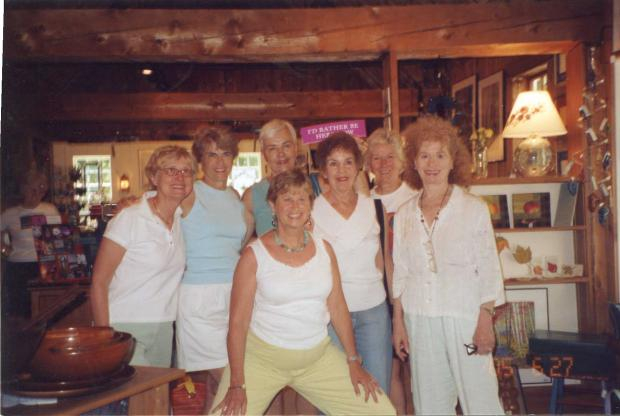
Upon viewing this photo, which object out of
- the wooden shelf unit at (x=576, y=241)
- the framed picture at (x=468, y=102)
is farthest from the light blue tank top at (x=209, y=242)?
the framed picture at (x=468, y=102)

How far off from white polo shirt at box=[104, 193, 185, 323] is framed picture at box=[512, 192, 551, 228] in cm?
239

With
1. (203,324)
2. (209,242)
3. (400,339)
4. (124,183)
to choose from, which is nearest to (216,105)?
(124,183)

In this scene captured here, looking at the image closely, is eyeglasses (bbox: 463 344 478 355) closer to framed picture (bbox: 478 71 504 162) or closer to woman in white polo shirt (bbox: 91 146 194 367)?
woman in white polo shirt (bbox: 91 146 194 367)

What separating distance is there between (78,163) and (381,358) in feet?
25.6

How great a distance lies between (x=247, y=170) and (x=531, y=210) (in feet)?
20.0

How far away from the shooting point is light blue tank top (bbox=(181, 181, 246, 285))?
9.46 feet

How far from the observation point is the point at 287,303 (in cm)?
244

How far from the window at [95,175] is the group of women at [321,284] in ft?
23.1

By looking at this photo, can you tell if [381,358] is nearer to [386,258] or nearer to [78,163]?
[386,258]

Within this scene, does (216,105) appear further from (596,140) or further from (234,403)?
(234,403)

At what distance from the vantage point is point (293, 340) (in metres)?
2.43

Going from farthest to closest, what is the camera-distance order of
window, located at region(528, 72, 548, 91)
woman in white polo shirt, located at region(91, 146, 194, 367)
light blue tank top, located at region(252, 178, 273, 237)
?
window, located at region(528, 72, 548, 91)
light blue tank top, located at region(252, 178, 273, 237)
woman in white polo shirt, located at region(91, 146, 194, 367)

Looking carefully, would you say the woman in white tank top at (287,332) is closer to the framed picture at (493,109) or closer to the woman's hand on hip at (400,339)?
the woman's hand on hip at (400,339)

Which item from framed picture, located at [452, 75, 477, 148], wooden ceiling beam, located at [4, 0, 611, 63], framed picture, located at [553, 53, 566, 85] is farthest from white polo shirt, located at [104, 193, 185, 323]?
framed picture, located at [452, 75, 477, 148]
